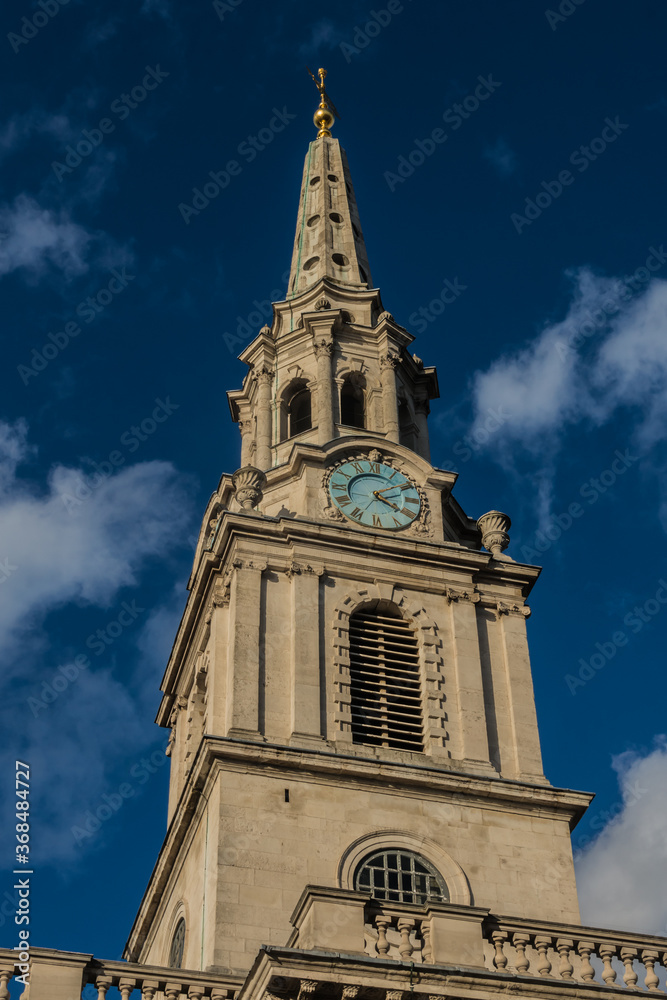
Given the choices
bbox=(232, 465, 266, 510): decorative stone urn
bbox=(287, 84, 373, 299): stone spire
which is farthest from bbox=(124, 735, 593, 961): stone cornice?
bbox=(287, 84, 373, 299): stone spire

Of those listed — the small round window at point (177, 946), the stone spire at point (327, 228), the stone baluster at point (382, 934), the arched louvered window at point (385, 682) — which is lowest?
the stone baluster at point (382, 934)

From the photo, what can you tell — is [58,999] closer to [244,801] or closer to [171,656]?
[244,801]

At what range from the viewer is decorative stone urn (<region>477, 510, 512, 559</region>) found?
40844 mm

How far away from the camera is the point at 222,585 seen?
38.3 meters

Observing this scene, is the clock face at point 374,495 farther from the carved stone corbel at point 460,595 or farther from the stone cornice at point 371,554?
the carved stone corbel at point 460,595

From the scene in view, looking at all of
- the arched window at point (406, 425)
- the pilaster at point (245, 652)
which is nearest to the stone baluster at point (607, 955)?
the pilaster at point (245, 652)

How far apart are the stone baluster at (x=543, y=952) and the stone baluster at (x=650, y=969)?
149 centimetres

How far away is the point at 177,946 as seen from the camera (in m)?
34.1

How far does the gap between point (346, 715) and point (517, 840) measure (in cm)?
459

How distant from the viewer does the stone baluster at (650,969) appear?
23625 millimetres

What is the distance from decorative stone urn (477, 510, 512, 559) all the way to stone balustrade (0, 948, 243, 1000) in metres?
17.6

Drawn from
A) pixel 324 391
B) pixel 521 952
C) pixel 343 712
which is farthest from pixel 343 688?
pixel 521 952

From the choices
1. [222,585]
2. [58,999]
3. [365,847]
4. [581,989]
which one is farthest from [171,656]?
[581,989]

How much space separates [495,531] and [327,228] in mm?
13803
